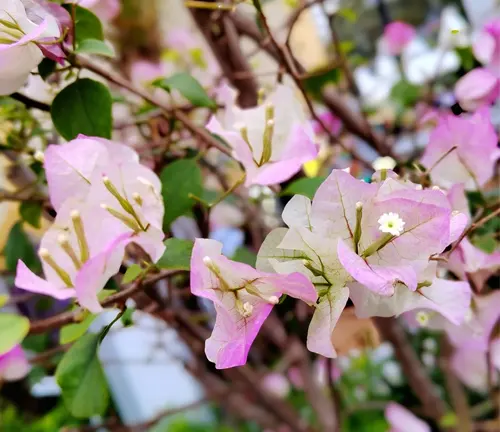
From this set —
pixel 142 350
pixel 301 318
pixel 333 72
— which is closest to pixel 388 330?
pixel 301 318

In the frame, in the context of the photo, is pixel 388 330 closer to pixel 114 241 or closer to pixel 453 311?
pixel 453 311

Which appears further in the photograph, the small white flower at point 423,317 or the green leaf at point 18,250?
the green leaf at point 18,250

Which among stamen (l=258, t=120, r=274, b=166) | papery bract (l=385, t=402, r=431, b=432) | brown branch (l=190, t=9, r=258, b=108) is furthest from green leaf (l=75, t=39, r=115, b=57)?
papery bract (l=385, t=402, r=431, b=432)

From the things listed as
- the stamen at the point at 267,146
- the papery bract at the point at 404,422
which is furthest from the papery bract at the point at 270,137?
the papery bract at the point at 404,422

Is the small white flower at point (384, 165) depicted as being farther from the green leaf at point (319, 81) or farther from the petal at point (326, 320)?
the green leaf at point (319, 81)

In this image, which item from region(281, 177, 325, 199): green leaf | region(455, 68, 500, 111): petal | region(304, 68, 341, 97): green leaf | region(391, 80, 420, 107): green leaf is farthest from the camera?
region(391, 80, 420, 107): green leaf

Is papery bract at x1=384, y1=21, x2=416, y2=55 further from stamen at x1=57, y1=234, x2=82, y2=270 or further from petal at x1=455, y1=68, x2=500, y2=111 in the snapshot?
stamen at x1=57, y1=234, x2=82, y2=270
